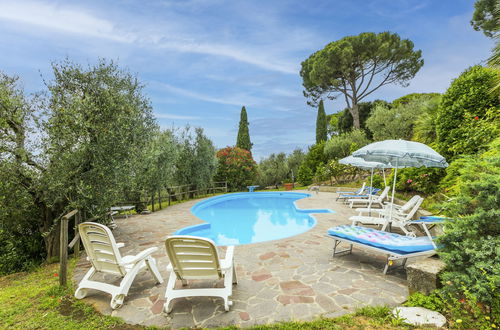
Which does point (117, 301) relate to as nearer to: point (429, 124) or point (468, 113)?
point (468, 113)

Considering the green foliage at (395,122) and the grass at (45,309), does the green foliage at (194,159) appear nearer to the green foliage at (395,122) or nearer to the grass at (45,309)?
the grass at (45,309)

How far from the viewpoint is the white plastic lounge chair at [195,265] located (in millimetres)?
2881

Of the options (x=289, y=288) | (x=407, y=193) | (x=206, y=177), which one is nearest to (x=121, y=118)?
(x=289, y=288)

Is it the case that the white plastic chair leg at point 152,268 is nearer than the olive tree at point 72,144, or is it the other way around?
the white plastic chair leg at point 152,268

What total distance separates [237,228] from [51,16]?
28.8ft

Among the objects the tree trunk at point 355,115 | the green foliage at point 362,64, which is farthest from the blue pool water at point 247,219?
the green foliage at point 362,64

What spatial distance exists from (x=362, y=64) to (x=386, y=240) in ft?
69.6

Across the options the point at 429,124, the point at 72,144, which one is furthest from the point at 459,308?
the point at 429,124

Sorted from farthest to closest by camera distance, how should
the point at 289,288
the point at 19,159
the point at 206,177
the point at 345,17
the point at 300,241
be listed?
the point at 206,177
the point at 345,17
the point at 300,241
the point at 19,159
the point at 289,288

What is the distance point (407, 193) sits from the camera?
359 inches

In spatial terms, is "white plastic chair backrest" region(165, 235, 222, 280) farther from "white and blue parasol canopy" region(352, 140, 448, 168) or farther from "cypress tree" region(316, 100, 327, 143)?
"cypress tree" region(316, 100, 327, 143)

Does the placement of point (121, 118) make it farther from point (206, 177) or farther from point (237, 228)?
point (206, 177)

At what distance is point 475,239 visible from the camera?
2695 millimetres

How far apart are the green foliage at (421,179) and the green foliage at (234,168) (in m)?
12.3
